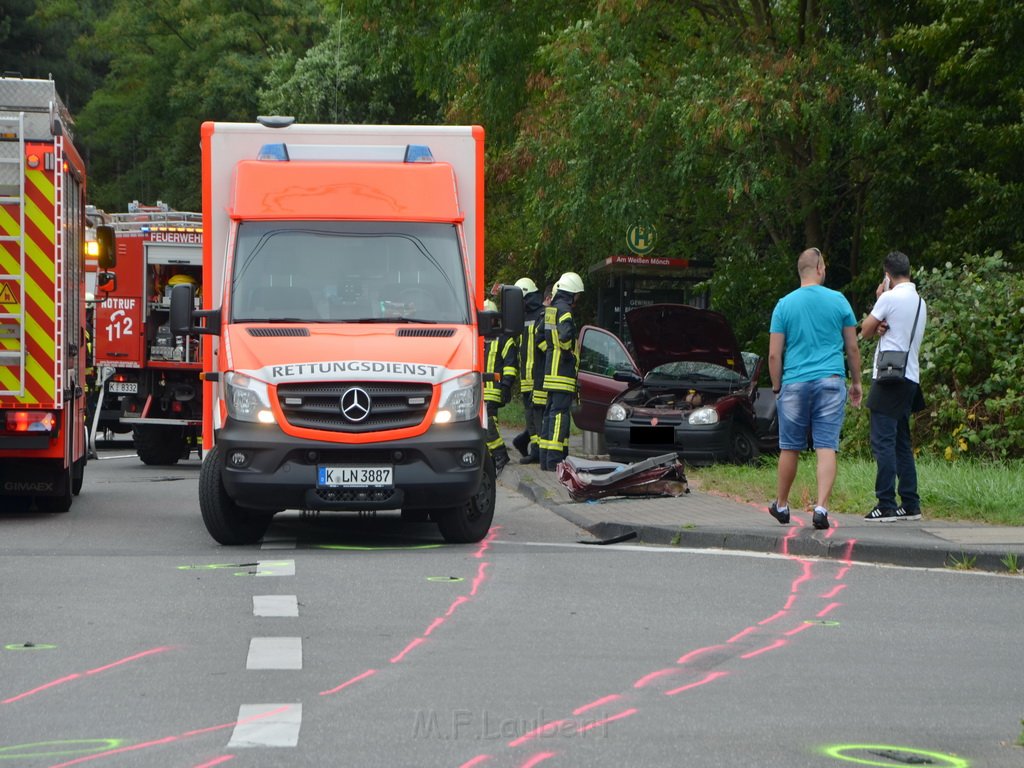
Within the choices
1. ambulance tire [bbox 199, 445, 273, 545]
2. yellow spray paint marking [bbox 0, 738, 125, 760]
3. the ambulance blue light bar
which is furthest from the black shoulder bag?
yellow spray paint marking [bbox 0, 738, 125, 760]

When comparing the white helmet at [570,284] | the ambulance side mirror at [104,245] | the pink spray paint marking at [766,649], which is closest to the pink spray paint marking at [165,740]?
the pink spray paint marking at [766,649]

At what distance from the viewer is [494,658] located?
730cm

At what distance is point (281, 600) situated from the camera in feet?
29.2

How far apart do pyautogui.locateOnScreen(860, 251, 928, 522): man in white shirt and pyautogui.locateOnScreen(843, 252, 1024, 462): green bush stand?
3367 mm

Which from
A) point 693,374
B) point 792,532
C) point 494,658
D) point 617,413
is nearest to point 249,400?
point 792,532

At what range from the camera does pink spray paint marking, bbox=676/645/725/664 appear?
7.28m

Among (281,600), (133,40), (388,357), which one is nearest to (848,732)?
(281,600)

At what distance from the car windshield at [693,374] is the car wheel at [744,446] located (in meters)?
0.71

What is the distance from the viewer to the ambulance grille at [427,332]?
11453 millimetres

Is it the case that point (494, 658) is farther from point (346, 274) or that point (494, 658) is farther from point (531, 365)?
point (531, 365)

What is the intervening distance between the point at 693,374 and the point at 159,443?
714cm

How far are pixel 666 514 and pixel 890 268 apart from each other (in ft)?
8.16

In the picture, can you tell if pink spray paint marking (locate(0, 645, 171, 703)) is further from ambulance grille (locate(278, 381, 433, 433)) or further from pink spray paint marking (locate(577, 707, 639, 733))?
ambulance grille (locate(278, 381, 433, 433))

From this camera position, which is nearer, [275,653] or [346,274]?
[275,653]
